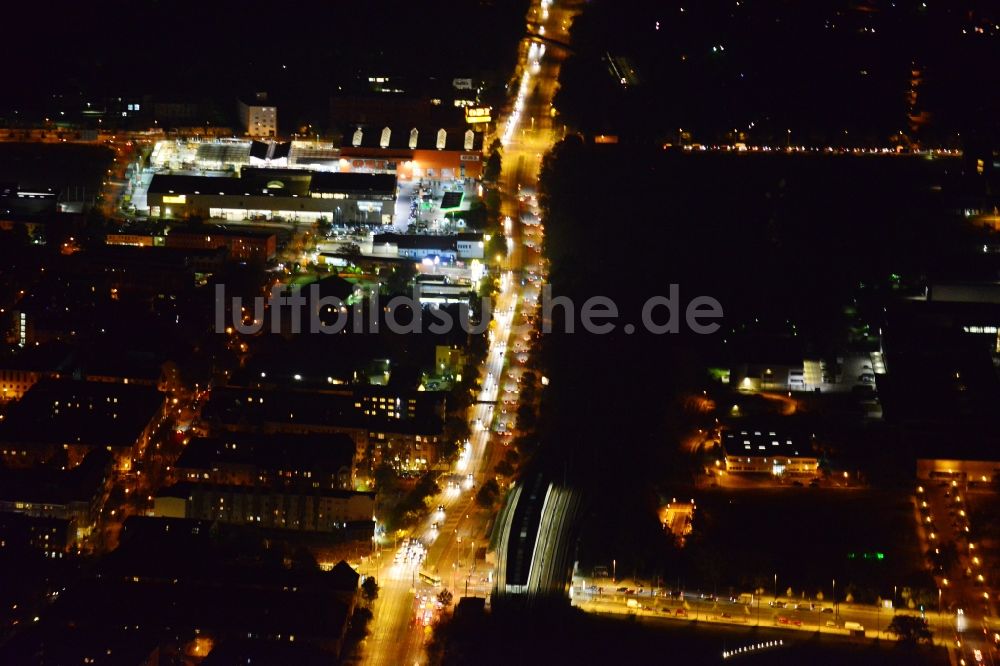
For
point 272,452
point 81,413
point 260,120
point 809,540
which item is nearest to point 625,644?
point 809,540

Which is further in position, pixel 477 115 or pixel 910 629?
pixel 477 115

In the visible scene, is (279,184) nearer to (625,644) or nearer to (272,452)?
(272,452)

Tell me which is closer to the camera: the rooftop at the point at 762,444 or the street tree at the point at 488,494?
the street tree at the point at 488,494

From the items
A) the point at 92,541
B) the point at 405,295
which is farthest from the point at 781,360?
the point at 92,541

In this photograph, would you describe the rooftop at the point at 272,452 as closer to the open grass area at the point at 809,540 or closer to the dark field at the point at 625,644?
the dark field at the point at 625,644

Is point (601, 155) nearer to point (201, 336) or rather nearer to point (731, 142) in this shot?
point (731, 142)

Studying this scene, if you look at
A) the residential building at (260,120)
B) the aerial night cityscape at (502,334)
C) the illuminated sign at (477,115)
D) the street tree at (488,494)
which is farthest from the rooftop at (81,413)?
the illuminated sign at (477,115)
